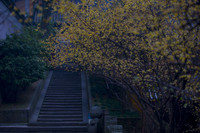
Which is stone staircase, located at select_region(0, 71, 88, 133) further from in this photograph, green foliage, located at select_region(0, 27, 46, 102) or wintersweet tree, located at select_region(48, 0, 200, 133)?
wintersweet tree, located at select_region(48, 0, 200, 133)

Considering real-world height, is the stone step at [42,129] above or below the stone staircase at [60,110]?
below

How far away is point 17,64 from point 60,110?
377 cm

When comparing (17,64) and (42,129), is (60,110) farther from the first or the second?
(17,64)

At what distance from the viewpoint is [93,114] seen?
9312 millimetres

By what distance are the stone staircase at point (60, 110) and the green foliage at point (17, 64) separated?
2051 mm

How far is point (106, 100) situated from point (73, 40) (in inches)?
236

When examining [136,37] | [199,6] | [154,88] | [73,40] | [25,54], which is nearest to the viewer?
[199,6]

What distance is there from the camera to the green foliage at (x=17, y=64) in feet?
35.6

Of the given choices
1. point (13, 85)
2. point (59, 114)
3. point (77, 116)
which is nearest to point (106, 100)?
point (77, 116)

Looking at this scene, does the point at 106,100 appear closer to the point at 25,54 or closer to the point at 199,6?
the point at 25,54

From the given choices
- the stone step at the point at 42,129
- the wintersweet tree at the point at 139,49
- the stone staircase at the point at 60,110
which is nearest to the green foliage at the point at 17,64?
the stone staircase at the point at 60,110

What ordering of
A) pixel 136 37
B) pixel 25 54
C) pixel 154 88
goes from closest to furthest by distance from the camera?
pixel 154 88 < pixel 136 37 < pixel 25 54

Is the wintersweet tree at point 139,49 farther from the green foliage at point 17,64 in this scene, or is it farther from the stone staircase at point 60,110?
the stone staircase at point 60,110

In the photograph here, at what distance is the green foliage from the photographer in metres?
10.9
